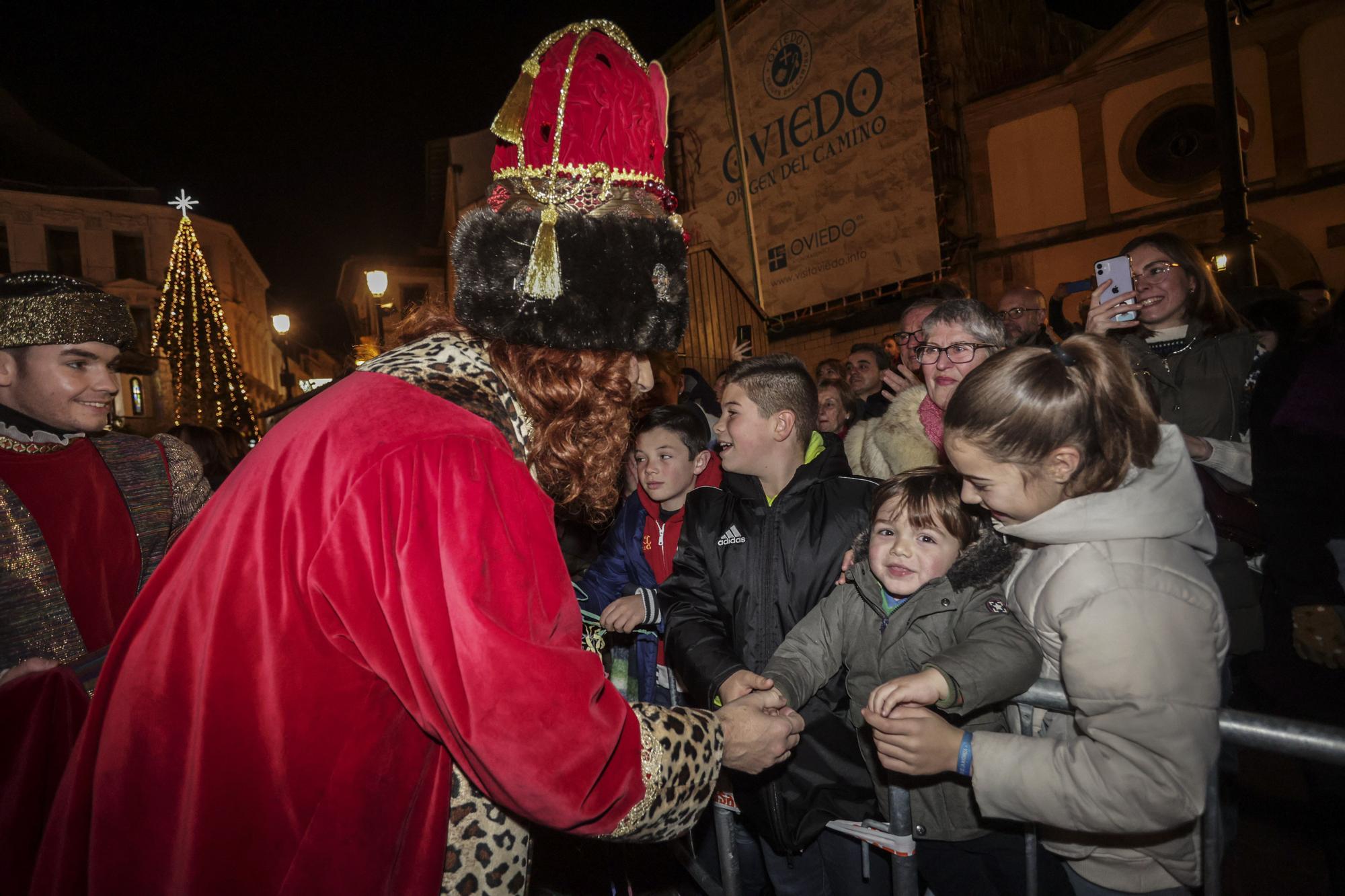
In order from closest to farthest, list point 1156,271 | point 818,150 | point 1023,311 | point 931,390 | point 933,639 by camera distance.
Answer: point 933,639 → point 931,390 → point 1156,271 → point 1023,311 → point 818,150

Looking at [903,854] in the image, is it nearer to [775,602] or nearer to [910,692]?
[910,692]

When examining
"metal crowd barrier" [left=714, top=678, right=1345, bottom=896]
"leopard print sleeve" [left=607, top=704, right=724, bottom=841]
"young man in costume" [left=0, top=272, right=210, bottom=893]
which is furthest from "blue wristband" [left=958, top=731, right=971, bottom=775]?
"young man in costume" [left=0, top=272, right=210, bottom=893]

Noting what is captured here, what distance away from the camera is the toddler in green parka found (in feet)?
6.73

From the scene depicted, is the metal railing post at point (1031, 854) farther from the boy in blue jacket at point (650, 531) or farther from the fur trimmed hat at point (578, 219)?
the boy in blue jacket at point (650, 531)

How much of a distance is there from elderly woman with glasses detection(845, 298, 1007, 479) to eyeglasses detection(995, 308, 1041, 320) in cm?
133

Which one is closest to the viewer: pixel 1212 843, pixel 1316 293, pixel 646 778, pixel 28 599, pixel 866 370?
pixel 646 778

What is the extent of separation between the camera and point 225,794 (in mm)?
1449

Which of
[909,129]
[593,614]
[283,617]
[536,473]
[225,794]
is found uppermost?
[909,129]

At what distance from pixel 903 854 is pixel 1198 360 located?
9.19ft

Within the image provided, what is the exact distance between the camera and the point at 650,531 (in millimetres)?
4227

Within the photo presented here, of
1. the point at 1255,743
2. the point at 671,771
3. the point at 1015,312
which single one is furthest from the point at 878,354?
the point at 671,771

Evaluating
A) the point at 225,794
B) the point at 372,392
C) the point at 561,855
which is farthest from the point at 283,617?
the point at 561,855

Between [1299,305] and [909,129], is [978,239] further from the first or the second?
[1299,305]

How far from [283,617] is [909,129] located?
14.3 metres
